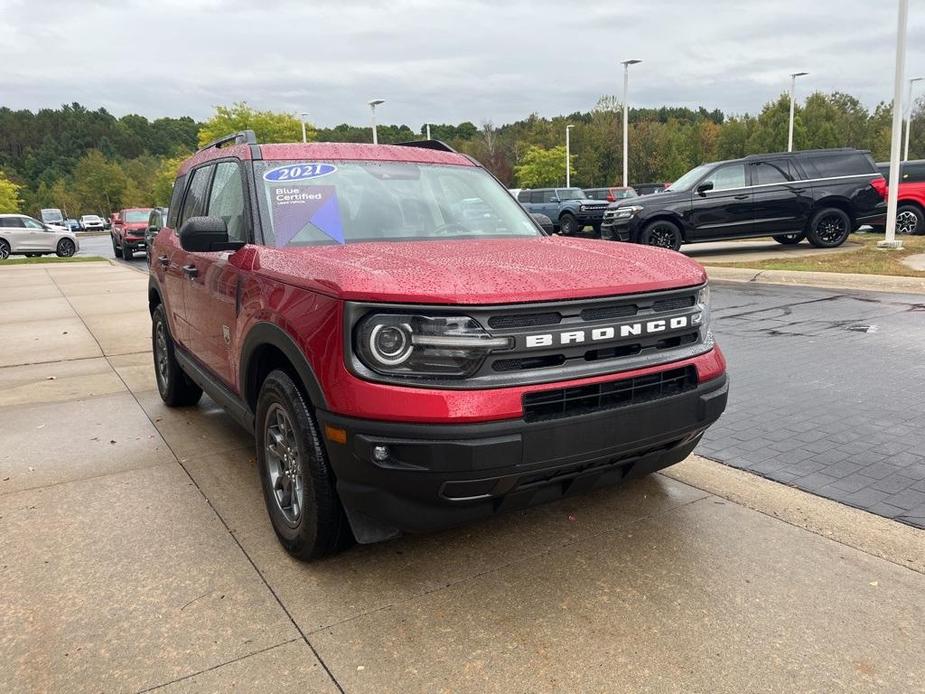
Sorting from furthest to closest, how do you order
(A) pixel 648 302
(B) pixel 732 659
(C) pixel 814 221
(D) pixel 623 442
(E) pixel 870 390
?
(C) pixel 814 221 → (E) pixel 870 390 → (A) pixel 648 302 → (D) pixel 623 442 → (B) pixel 732 659

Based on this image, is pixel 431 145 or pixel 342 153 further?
pixel 431 145

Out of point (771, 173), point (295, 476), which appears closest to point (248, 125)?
point (771, 173)

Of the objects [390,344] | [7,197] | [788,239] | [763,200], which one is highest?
[7,197]

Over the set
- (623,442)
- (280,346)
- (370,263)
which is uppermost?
(370,263)

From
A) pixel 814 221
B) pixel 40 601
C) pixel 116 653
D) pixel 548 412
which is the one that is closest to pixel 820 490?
pixel 548 412

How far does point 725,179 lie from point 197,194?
12.7m

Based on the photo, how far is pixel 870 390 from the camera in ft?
17.8

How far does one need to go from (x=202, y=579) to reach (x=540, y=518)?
1.58m

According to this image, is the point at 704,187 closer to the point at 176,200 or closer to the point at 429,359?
the point at 176,200

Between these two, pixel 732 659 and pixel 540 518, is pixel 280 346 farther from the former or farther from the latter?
pixel 732 659

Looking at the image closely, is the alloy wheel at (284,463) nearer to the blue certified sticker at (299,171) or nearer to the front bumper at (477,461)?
the front bumper at (477,461)

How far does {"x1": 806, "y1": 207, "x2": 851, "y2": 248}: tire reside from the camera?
15.0 metres

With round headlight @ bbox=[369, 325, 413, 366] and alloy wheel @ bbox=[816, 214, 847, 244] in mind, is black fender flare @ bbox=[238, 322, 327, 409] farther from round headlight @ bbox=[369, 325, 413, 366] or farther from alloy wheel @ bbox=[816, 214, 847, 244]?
alloy wheel @ bbox=[816, 214, 847, 244]

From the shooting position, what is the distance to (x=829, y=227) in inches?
599
